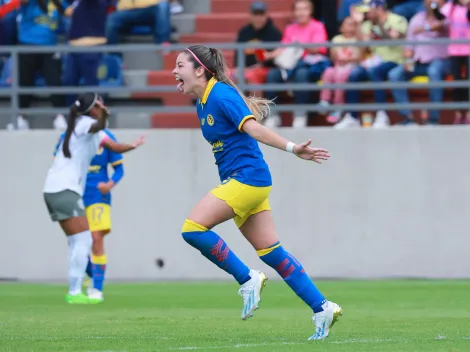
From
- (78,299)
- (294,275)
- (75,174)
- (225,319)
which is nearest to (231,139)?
(294,275)

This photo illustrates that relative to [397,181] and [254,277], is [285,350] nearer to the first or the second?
[254,277]

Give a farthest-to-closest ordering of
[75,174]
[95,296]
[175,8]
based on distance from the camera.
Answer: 1. [175,8]
2. [95,296]
3. [75,174]

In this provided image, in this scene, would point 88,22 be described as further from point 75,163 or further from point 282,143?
point 282,143

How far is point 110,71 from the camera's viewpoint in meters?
15.9

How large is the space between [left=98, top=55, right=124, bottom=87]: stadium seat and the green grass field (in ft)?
9.55

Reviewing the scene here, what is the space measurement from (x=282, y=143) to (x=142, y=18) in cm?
964

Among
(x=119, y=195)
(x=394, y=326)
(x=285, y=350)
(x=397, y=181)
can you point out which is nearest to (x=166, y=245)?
(x=119, y=195)

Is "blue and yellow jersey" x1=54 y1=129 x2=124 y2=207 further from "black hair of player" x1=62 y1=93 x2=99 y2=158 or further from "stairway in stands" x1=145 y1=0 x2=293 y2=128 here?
"stairway in stands" x1=145 y1=0 x2=293 y2=128

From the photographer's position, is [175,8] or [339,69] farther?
[175,8]

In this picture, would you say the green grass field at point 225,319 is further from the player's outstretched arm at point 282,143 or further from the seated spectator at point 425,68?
the seated spectator at point 425,68

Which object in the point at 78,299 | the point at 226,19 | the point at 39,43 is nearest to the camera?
the point at 78,299

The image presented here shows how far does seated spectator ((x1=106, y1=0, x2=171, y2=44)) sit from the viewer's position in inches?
661

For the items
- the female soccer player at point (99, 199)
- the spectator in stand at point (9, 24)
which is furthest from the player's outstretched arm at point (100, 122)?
the spectator in stand at point (9, 24)

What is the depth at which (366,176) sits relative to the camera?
15.3 m
